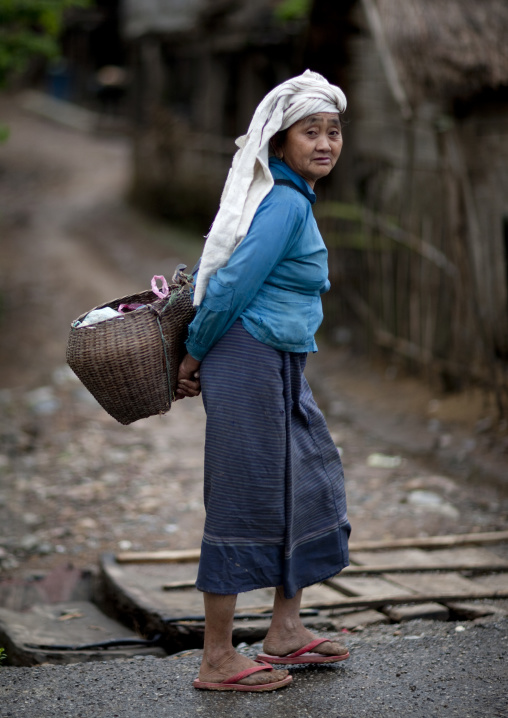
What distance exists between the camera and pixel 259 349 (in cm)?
260

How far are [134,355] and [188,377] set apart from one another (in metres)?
0.20

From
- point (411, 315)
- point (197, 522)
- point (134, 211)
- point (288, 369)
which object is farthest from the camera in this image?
point (134, 211)

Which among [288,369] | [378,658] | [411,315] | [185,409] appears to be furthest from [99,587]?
[411,315]

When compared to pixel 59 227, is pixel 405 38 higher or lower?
higher

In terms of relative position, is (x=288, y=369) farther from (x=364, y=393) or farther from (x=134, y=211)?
(x=134, y=211)

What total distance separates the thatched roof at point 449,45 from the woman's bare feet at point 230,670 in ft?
14.2

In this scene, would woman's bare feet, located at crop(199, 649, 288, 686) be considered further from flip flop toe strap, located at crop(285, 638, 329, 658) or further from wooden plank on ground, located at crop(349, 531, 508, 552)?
wooden plank on ground, located at crop(349, 531, 508, 552)

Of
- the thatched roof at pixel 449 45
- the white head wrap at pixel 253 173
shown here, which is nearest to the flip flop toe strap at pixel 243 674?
the white head wrap at pixel 253 173

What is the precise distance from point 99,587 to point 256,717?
70.5 inches

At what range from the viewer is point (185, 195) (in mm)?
14641

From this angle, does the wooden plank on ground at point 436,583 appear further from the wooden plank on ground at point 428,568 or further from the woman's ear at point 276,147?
the woman's ear at point 276,147

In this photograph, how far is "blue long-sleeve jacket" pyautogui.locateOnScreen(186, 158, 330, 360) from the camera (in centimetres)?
251

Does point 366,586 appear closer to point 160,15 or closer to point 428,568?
point 428,568

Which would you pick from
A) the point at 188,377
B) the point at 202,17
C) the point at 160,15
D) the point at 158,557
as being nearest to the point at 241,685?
the point at 188,377
